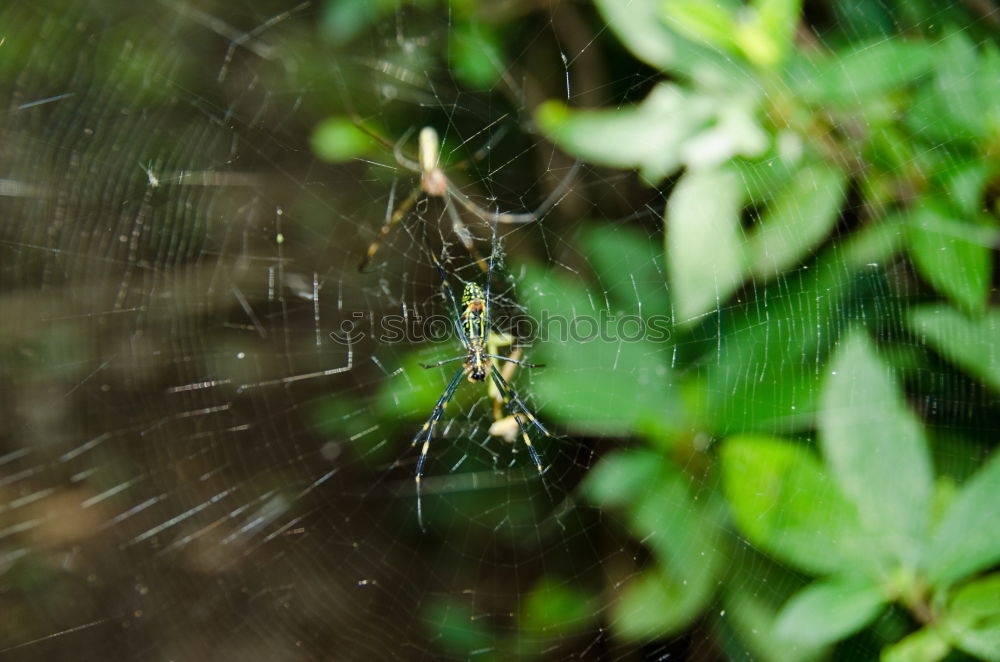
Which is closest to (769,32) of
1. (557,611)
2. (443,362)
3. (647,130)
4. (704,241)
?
(647,130)

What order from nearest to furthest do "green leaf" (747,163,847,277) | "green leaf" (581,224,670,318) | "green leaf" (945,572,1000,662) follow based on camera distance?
"green leaf" (945,572,1000,662)
"green leaf" (747,163,847,277)
"green leaf" (581,224,670,318)

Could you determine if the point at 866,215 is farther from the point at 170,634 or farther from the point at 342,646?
the point at 170,634

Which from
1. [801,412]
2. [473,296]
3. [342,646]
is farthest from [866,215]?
[342,646]

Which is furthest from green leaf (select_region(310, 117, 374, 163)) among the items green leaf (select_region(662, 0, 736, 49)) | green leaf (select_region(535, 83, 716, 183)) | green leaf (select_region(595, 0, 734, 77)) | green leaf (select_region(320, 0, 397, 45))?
green leaf (select_region(662, 0, 736, 49))

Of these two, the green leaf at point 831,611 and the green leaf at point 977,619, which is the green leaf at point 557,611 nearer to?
the green leaf at point 831,611

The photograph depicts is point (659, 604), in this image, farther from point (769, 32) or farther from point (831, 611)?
point (769, 32)

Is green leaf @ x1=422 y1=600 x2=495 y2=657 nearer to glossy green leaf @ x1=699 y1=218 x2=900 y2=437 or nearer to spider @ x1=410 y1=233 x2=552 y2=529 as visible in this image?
spider @ x1=410 y1=233 x2=552 y2=529
